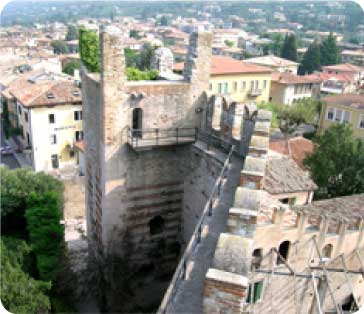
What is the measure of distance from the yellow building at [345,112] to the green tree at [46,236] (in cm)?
3197

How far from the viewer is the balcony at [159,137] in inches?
567

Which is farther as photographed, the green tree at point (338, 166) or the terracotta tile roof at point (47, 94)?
the terracotta tile roof at point (47, 94)

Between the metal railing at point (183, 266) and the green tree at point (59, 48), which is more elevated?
the metal railing at point (183, 266)

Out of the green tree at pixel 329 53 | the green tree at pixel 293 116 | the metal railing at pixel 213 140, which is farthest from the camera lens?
the green tree at pixel 329 53

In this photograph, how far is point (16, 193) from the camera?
24438mm

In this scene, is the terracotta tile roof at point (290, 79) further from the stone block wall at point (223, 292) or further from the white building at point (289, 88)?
the stone block wall at point (223, 292)

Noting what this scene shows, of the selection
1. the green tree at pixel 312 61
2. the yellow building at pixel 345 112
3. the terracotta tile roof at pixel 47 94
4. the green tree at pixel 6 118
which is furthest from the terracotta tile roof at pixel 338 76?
the green tree at pixel 6 118

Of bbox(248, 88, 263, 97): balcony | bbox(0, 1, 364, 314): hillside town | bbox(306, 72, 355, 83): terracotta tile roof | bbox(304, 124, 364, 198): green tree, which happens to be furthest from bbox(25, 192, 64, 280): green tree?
bbox(306, 72, 355, 83): terracotta tile roof

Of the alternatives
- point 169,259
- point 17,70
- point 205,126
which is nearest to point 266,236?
point 205,126

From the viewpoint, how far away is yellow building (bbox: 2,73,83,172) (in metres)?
37.8

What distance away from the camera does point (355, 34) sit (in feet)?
597

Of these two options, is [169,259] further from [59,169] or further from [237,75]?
[237,75]

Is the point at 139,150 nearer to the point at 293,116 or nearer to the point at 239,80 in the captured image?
the point at 293,116

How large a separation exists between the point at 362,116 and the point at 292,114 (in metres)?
8.48
